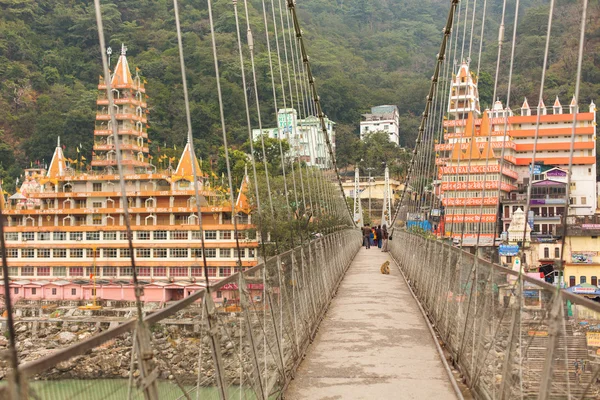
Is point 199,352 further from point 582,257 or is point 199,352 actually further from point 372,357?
point 582,257

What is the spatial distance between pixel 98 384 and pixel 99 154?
45.2 m

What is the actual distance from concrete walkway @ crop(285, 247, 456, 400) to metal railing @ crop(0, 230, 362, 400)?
197mm

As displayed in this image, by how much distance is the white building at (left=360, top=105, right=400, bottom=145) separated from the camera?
261ft

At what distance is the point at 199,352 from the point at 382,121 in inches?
3038

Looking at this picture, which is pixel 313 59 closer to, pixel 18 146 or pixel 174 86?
pixel 174 86

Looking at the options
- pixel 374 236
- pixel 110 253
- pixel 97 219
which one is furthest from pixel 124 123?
pixel 374 236

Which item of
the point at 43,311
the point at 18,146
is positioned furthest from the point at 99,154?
the point at 43,311

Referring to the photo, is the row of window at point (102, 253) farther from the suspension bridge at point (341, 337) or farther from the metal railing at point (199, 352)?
the metal railing at point (199, 352)

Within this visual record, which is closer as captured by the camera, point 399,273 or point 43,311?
point 399,273

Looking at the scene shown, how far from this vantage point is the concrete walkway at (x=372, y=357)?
4949mm

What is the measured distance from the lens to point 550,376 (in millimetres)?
2857

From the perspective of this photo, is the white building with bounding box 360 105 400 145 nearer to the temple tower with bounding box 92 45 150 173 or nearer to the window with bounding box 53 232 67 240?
the temple tower with bounding box 92 45 150 173

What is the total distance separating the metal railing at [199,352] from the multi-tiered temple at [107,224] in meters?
32.3

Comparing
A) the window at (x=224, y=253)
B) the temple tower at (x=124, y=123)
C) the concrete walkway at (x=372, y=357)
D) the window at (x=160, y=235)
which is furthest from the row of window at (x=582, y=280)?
the temple tower at (x=124, y=123)
